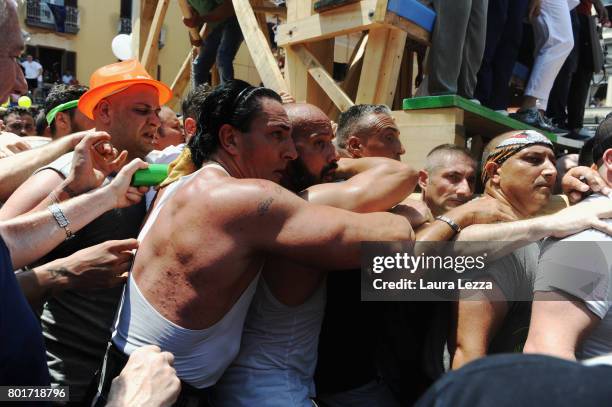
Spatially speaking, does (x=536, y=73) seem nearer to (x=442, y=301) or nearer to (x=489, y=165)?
(x=489, y=165)

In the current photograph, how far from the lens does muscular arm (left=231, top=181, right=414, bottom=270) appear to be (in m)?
1.67

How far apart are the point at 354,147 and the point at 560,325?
1.60 metres

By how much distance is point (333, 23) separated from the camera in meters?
3.98

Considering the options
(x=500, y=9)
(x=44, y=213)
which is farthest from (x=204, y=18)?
(x=44, y=213)

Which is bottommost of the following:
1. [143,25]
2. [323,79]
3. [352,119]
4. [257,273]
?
[257,273]

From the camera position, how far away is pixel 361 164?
246 centimetres

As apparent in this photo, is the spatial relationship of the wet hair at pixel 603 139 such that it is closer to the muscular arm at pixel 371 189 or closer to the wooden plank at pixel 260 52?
the muscular arm at pixel 371 189

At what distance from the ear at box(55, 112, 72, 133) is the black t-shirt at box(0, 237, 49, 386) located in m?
2.60

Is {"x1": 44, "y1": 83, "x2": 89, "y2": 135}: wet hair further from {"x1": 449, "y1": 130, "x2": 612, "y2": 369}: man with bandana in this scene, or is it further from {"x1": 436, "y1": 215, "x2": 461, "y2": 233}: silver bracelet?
{"x1": 449, "y1": 130, "x2": 612, "y2": 369}: man with bandana

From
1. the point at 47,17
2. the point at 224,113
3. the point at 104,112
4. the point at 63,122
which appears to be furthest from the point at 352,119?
the point at 47,17

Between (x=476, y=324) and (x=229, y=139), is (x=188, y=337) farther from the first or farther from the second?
(x=476, y=324)

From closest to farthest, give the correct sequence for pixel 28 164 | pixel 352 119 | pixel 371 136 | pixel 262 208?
1. pixel 262 208
2. pixel 28 164
3. pixel 371 136
4. pixel 352 119

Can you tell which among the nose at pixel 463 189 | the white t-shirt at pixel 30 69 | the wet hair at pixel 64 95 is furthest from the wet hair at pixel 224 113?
the white t-shirt at pixel 30 69
